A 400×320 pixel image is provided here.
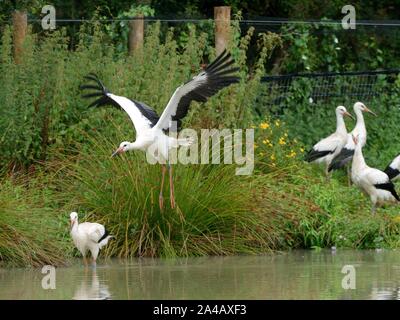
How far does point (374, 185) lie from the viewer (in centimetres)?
1476

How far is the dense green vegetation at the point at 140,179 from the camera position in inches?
512

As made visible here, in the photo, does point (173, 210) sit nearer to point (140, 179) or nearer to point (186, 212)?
point (186, 212)

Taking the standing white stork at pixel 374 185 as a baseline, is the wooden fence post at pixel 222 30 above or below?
above

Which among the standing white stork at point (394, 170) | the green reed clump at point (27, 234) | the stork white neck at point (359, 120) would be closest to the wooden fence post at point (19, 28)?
the green reed clump at point (27, 234)

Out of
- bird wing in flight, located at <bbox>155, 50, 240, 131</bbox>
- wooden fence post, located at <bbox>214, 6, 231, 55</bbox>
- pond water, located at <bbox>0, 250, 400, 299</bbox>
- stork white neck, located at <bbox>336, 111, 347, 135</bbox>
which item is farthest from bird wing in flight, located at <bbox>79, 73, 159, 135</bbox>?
stork white neck, located at <bbox>336, 111, 347, 135</bbox>

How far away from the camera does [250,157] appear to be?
13945 mm

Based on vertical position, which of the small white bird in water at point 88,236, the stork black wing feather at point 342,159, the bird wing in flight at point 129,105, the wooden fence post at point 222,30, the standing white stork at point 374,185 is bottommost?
the small white bird in water at point 88,236

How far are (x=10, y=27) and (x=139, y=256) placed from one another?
4.08 metres

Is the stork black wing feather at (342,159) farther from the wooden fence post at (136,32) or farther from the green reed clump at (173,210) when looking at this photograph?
the wooden fence post at (136,32)

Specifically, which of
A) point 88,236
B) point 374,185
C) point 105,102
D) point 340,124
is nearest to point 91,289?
point 88,236

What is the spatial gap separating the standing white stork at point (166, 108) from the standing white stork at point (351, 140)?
324 centimetres

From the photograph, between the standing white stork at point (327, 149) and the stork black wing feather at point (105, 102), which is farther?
the standing white stork at point (327, 149)

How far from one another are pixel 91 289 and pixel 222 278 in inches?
51.8
